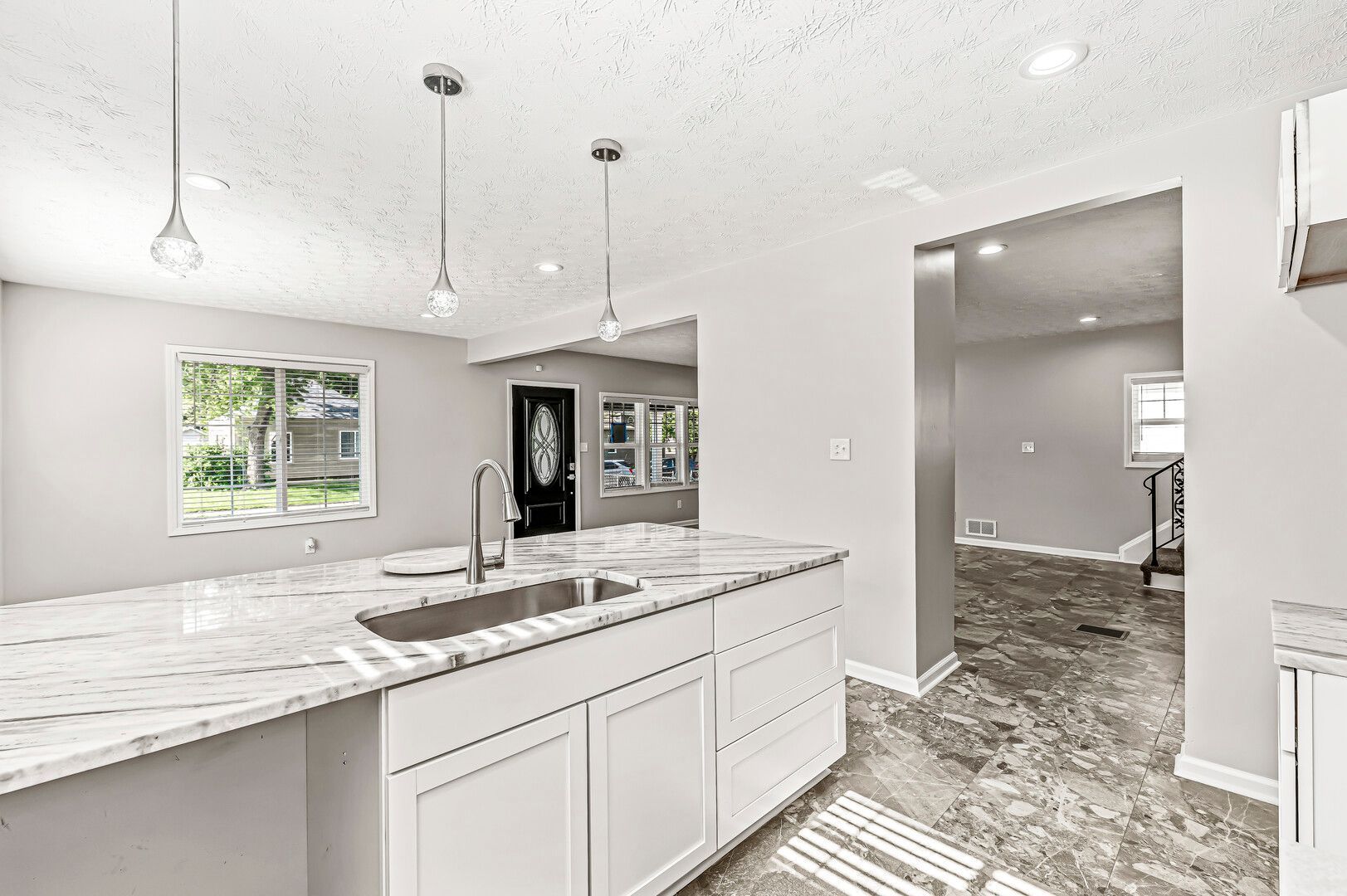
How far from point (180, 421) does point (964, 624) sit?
6194 millimetres

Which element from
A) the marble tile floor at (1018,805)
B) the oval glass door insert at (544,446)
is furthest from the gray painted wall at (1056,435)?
the oval glass door insert at (544,446)

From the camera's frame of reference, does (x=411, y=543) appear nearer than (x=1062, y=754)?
No

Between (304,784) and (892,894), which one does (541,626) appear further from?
(892,894)

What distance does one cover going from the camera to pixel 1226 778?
83.4 inches

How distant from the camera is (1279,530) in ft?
6.63

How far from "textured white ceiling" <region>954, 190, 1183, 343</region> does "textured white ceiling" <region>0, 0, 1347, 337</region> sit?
665 millimetres

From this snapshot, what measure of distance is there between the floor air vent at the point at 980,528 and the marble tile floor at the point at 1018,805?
3776 mm

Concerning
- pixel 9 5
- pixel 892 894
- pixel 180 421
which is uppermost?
pixel 9 5

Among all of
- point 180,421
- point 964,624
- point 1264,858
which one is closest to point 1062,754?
point 1264,858

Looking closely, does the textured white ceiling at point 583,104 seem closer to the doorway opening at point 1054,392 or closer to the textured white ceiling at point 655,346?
the doorway opening at point 1054,392

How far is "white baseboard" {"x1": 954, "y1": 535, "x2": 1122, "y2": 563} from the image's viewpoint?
20.7ft

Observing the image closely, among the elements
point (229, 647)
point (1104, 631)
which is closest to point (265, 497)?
point (229, 647)

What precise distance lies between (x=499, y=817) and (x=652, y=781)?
17.6 inches

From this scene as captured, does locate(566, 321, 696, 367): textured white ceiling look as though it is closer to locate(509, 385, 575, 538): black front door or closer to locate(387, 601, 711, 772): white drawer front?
locate(509, 385, 575, 538): black front door
